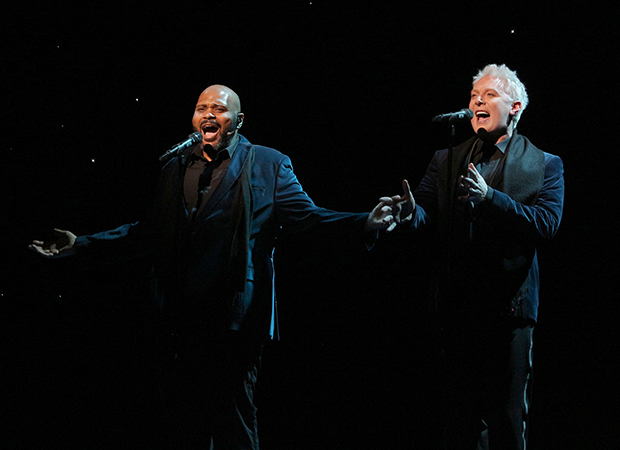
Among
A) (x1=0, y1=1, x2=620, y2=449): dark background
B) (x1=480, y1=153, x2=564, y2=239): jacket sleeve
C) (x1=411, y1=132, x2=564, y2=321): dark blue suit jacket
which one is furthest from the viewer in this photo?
(x1=0, y1=1, x2=620, y2=449): dark background

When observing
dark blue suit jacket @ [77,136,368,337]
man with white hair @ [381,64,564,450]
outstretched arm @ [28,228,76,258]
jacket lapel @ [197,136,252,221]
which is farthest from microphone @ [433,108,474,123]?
outstretched arm @ [28,228,76,258]

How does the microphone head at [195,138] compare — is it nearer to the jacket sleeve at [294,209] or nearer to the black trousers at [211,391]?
the jacket sleeve at [294,209]

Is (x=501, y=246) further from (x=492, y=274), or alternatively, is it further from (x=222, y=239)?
(x=222, y=239)

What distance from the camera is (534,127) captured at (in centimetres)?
337

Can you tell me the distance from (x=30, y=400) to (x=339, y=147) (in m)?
2.13

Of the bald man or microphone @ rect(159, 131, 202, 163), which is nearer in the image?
microphone @ rect(159, 131, 202, 163)

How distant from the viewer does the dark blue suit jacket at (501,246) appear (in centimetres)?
260

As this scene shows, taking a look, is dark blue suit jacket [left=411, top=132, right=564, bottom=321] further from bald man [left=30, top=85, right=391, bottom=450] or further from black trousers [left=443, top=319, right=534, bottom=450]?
bald man [left=30, top=85, right=391, bottom=450]

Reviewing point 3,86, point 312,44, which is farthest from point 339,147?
point 3,86

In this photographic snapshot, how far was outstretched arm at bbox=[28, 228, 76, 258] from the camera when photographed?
2.88 metres

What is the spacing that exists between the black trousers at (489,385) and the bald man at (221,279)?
626 mm

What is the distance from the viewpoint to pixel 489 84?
2807 mm

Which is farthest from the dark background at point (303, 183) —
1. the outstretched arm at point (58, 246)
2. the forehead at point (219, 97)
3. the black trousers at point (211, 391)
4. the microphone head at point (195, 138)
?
the microphone head at point (195, 138)

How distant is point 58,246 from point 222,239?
805mm
